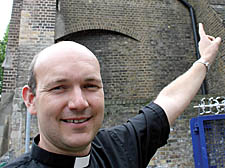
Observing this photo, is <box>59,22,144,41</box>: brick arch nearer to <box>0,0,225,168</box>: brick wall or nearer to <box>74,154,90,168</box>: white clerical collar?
<box>0,0,225,168</box>: brick wall

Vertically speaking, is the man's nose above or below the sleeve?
above

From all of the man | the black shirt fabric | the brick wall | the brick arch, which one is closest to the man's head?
the man

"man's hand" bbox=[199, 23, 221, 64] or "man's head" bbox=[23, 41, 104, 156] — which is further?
"man's hand" bbox=[199, 23, 221, 64]

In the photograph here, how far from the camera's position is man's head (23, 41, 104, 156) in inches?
35.0

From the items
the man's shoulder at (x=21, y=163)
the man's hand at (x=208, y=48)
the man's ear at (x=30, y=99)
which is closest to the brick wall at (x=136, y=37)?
the man's hand at (x=208, y=48)

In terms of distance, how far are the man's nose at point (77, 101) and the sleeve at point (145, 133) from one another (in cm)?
47

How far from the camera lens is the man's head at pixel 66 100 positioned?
89cm

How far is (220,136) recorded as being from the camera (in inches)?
102

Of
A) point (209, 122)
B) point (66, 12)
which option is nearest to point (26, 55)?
point (66, 12)

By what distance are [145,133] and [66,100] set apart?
63cm

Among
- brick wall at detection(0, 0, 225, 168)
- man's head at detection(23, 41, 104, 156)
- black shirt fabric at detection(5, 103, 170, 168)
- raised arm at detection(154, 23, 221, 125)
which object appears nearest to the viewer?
man's head at detection(23, 41, 104, 156)

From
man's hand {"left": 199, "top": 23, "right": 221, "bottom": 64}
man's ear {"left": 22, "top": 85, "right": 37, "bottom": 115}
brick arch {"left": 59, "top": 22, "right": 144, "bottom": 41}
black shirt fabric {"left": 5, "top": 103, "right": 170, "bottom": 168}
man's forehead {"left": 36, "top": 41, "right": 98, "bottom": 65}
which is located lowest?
black shirt fabric {"left": 5, "top": 103, "right": 170, "bottom": 168}

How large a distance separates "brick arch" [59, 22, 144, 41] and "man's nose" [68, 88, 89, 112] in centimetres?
675

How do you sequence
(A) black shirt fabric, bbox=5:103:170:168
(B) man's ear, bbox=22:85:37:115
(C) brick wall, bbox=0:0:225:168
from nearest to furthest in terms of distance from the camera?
(B) man's ear, bbox=22:85:37:115, (A) black shirt fabric, bbox=5:103:170:168, (C) brick wall, bbox=0:0:225:168
